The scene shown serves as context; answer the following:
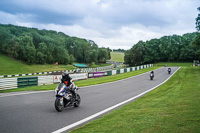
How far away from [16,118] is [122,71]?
38258 mm

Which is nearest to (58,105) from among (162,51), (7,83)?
(7,83)

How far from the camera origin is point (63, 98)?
28.4 feet

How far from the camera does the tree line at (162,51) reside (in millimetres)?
99688

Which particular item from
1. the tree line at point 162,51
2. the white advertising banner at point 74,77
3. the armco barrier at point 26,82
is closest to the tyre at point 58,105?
the armco barrier at point 26,82

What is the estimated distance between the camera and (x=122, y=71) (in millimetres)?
44219

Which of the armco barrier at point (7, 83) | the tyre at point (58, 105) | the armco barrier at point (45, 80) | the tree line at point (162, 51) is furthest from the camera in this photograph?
the tree line at point (162, 51)

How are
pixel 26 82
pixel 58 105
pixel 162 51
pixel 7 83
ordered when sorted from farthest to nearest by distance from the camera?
1. pixel 162 51
2. pixel 26 82
3. pixel 7 83
4. pixel 58 105

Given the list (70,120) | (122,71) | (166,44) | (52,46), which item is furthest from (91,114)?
(166,44)

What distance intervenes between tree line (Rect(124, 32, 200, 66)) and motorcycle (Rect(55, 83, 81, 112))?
9716 cm

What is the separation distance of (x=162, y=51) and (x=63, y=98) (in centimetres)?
10228

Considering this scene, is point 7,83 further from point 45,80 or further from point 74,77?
point 74,77

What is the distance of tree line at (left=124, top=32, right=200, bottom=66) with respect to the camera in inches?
3925

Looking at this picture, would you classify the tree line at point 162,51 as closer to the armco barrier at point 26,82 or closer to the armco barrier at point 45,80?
the armco barrier at point 45,80

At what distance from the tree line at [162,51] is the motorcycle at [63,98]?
97.2 metres
